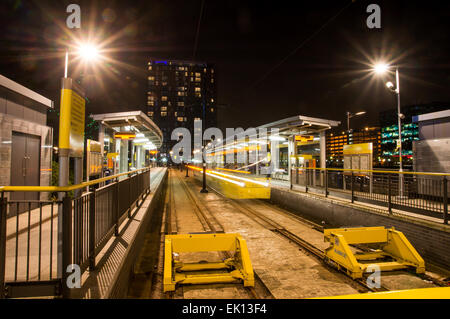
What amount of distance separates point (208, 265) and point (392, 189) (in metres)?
5.68

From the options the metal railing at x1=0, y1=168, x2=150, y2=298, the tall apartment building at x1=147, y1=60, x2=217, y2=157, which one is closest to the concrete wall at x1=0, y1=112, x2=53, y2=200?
the metal railing at x1=0, y1=168, x2=150, y2=298

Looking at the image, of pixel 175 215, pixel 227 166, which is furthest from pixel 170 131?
pixel 175 215

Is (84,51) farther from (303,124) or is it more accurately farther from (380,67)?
(380,67)

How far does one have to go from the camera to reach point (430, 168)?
1055 centimetres

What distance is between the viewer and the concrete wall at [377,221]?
A: 5727 millimetres

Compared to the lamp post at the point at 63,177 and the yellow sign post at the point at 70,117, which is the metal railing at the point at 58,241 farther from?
the yellow sign post at the point at 70,117

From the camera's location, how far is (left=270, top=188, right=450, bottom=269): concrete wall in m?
5.73

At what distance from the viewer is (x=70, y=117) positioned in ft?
10.8

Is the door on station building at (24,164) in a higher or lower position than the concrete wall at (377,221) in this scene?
higher

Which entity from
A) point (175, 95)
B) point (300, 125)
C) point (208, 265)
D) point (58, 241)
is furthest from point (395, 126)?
point (58, 241)

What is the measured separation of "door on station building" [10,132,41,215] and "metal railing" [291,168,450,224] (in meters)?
10.4

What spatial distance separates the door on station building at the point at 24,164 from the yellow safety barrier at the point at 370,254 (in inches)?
332

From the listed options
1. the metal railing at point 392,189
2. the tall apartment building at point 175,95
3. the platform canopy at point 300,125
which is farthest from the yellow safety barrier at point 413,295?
the tall apartment building at point 175,95
